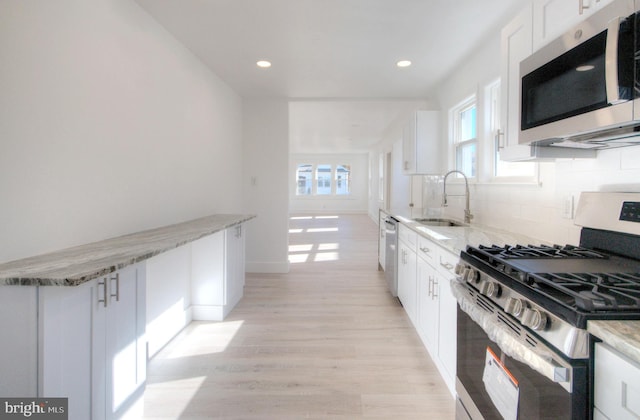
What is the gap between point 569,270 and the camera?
121cm

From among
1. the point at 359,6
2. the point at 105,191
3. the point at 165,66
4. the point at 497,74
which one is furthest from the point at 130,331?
the point at 497,74

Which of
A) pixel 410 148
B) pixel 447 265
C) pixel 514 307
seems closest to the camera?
pixel 514 307

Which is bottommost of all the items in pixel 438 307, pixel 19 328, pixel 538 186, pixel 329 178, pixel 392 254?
pixel 438 307

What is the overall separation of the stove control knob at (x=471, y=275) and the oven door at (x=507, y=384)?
10 cm

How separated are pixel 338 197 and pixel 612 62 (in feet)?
44.3

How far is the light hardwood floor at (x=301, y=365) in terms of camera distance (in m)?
1.89

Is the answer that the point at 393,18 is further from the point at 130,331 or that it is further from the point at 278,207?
the point at 278,207

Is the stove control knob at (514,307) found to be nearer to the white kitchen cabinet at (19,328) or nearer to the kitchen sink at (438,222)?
the white kitchen cabinet at (19,328)

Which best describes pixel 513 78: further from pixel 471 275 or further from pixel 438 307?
pixel 438 307

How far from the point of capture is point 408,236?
2.99 meters

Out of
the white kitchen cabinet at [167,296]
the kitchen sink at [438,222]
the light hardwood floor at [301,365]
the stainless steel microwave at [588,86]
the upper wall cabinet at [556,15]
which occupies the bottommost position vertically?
the light hardwood floor at [301,365]

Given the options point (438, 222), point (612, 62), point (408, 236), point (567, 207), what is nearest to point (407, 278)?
point (408, 236)

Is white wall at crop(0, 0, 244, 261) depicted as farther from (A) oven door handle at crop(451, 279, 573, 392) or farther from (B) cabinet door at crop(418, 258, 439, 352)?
(B) cabinet door at crop(418, 258, 439, 352)

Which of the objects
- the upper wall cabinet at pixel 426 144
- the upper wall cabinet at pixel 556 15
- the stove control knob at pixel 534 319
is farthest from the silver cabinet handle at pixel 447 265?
the upper wall cabinet at pixel 426 144
